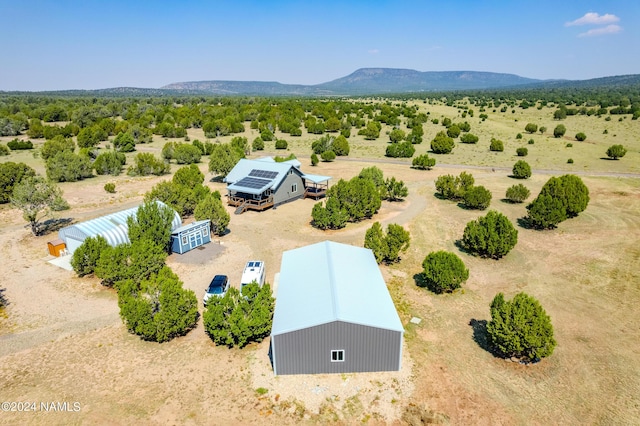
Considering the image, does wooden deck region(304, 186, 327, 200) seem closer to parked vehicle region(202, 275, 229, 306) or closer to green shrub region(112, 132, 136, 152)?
parked vehicle region(202, 275, 229, 306)

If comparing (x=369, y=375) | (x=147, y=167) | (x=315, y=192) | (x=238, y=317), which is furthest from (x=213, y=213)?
(x=147, y=167)

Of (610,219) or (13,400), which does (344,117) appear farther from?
(13,400)

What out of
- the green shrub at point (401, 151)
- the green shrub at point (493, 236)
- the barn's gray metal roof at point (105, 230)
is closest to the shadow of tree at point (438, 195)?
the green shrub at point (493, 236)

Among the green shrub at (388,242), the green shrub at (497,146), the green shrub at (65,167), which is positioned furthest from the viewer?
the green shrub at (497,146)

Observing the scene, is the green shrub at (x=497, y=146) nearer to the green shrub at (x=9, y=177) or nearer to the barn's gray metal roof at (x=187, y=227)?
the barn's gray metal roof at (x=187, y=227)

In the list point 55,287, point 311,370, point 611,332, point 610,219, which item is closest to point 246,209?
point 55,287
